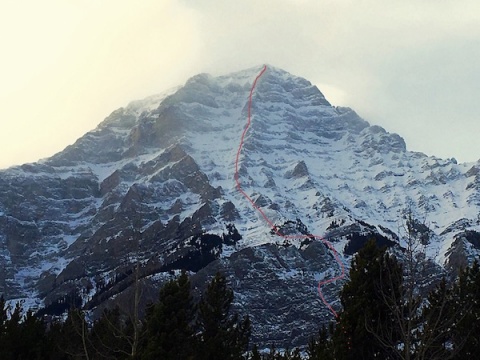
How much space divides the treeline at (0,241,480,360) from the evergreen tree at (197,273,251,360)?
0.07 m

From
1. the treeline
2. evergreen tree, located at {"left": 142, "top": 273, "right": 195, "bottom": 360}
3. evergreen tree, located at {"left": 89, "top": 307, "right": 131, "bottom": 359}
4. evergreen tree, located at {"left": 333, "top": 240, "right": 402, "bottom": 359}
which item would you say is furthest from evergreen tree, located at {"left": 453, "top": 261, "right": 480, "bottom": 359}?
evergreen tree, located at {"left": 89, "top": 307, "right": 131, "bottom": 359}

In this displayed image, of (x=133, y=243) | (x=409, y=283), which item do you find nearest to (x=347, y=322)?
(x=409, y=283)

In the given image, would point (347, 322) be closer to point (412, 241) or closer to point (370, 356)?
point (370, 356)

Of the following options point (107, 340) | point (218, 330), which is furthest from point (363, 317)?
point (107, 340)

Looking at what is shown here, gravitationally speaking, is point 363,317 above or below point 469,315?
above

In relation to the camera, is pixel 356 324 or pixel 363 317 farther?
pixel 356 324

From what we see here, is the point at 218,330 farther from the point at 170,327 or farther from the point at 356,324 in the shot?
the point at 356,324

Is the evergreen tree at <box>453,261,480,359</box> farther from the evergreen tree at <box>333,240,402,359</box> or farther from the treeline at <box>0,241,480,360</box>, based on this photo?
the evergreen tree at <box>333,240,402,359</box>

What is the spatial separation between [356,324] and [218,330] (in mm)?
15593

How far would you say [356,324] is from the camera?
31344mm

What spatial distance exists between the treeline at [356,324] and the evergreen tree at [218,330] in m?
0.07

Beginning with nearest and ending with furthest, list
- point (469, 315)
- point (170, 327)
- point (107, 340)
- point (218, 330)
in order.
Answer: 1. point (469, 315)
2. point (170, 327)
3. point (218, 330)
4. point (107, 340)

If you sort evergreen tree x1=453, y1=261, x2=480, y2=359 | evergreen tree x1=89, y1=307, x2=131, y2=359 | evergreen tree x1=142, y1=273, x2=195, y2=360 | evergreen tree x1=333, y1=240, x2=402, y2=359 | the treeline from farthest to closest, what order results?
evergreen tree x1=89, y1=307, x2=131, y2=359
evergreen tree x1=142, y1=273, x2=195, y2=360
evergreen tree x1=453, y1=261, x2=480, y2=359
evergreen tree x1=333, y1=240, x2=402, y2=359
the treeline

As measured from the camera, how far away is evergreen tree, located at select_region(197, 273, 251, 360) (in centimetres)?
4316
